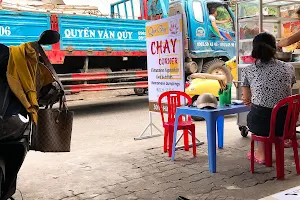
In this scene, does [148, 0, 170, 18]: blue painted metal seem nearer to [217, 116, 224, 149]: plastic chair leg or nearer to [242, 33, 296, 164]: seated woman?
[217, 116, 224, 149]: plastic chair leg

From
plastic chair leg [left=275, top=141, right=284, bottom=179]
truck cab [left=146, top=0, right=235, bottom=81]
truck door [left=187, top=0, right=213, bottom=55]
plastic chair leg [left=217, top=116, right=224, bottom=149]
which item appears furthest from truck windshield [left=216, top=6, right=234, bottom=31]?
plastic chair leg [left=275, top=141, right=284, bottom=179]

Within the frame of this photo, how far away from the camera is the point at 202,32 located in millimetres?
8938

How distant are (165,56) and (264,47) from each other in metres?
1.68

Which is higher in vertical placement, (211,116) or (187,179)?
(211,116)

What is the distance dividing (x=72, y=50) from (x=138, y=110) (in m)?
2.14

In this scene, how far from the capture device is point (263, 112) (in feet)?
11.9

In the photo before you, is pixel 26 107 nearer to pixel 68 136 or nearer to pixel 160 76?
pixel 68 136

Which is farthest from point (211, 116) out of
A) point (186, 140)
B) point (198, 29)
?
point (198, 29)

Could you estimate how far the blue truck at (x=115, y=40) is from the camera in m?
7.22

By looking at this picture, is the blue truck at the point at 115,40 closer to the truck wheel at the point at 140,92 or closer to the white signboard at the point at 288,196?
the truck wheel at the point at 140,92

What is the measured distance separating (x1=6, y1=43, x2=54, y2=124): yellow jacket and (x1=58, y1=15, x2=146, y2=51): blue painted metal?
5450mm

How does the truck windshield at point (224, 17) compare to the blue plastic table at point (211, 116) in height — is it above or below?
above

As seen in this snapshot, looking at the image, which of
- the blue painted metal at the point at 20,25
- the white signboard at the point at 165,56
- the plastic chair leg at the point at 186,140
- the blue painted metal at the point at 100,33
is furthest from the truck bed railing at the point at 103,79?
the plastic chair leg at the point at 186,140

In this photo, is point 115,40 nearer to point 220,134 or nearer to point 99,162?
point 220,134
